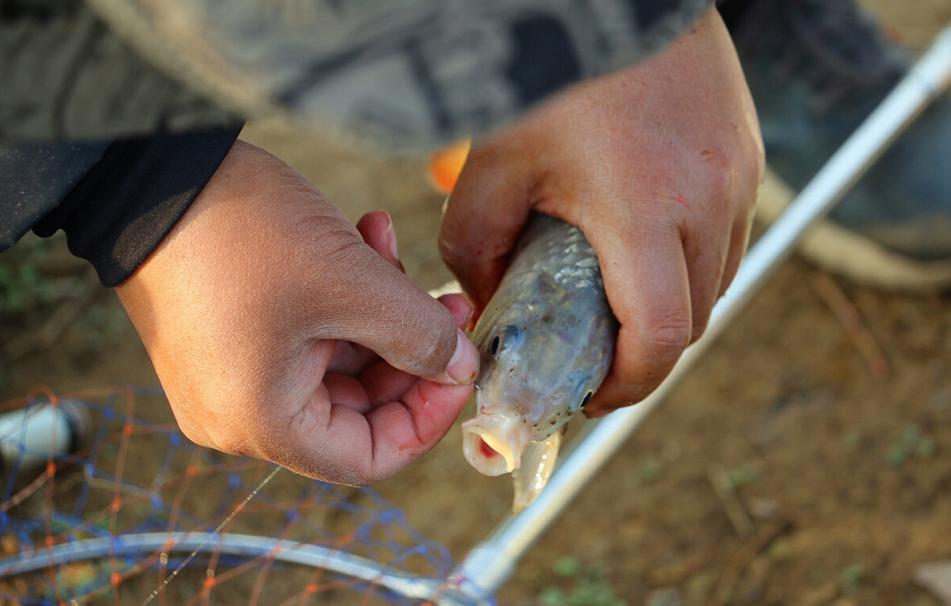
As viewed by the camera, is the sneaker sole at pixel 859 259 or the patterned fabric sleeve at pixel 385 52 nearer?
the patterned fabric sleeve at pixel 385 52

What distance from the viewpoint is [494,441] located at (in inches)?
A: 57.2

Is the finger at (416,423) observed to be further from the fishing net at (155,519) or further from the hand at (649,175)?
the fishing net at (155,519)

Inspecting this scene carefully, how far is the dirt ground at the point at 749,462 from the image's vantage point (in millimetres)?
2787

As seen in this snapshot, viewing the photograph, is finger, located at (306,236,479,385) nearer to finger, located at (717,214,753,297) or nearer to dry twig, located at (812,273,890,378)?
finger, located at (717,214,753,297)

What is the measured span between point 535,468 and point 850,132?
2.31 meters

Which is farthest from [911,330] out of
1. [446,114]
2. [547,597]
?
[446,114]

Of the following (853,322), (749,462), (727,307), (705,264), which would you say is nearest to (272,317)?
(705,264)

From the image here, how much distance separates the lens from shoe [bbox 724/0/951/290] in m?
3.28

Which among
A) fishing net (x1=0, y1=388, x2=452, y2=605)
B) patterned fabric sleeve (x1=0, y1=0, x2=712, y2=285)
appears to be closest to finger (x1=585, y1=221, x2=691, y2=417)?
patterned fabric sleeve (x1=0, y1=0, x2=712, y2=285)

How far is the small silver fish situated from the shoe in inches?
74.9

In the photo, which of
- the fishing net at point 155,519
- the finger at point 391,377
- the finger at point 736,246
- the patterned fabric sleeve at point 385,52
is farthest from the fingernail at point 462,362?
the fishing net at point 155,519

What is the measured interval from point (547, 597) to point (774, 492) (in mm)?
764

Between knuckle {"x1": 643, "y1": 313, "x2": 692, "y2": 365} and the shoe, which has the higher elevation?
knuckle {"x1": 643, "y1": 313, "x2": 692, "y2": 365}

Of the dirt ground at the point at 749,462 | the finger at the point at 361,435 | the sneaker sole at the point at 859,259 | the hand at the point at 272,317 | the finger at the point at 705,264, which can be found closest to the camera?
the hand at the point at 272,317
